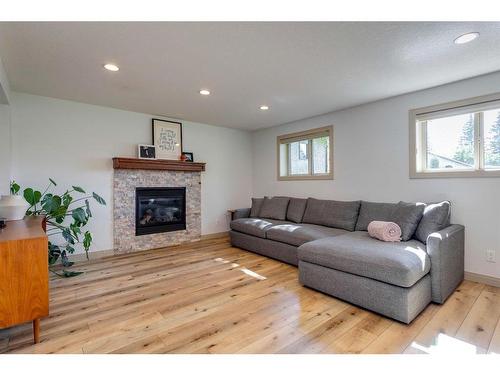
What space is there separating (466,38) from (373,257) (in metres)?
1.91

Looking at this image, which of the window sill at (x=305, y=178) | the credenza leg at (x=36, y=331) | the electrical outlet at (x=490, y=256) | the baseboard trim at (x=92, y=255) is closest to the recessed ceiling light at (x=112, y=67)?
the credenza leg at (x=36, y=331)

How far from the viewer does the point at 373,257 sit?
220 cm

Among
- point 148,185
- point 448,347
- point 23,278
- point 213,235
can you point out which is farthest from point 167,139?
point 448,347

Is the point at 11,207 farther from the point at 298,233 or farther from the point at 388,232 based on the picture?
the point at 388,232

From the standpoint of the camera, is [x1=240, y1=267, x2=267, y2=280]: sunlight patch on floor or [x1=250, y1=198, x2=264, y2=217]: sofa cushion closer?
[x1=240, y1=267, x2=267, y2=280]: sunlight patch on floor

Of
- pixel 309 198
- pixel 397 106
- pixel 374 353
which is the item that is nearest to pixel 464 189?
pixel 397 106

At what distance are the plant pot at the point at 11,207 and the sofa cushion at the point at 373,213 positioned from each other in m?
3.83

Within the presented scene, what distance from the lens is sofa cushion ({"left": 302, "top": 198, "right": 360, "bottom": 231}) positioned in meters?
3.50

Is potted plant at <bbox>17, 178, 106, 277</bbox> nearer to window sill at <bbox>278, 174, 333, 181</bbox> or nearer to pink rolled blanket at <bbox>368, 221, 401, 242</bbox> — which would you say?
window sill at <bbox>278, 174, 333, 181</bbox>

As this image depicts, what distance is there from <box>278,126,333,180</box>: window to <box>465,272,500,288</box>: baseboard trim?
212 centimetres

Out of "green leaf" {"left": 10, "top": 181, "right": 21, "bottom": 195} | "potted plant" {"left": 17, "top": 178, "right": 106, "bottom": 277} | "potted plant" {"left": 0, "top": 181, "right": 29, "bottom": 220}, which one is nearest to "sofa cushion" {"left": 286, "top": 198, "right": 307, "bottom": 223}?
"potted plant" {"left": 17, "top": 178, "right": 106, "bottom": 277}

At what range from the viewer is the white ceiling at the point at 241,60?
188 cm

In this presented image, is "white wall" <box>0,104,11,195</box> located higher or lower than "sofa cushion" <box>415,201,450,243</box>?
higher

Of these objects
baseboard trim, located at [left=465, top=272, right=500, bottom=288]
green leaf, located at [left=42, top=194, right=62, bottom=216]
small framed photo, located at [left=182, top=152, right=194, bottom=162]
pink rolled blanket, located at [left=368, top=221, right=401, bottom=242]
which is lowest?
baseboard trim, located at [left=465, top=272, right=500, bottom=288]
